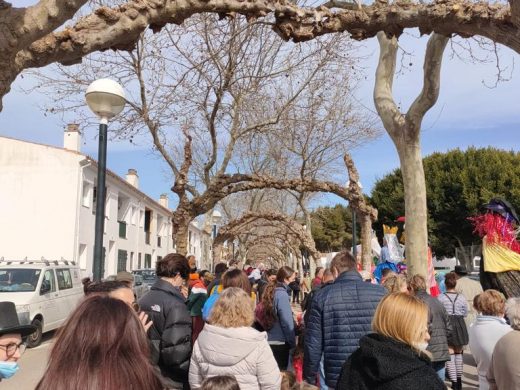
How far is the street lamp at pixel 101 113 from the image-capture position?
593 cm

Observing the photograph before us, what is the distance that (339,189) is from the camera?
14.6 meters

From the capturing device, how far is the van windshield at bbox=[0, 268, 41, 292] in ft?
40.1

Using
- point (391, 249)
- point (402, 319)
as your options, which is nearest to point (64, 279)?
point (391, 249)

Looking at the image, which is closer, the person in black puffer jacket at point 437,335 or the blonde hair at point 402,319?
the blonde hair at point 402,319

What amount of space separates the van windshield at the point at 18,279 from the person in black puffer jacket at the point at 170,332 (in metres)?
9.26

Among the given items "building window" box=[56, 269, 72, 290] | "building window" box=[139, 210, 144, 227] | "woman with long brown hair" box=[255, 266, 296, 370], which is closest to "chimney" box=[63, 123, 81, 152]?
"building window" box=[139, 210, 144, 227]

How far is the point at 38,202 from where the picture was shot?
25078 mm

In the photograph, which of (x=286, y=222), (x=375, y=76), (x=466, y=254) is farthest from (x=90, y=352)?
(x=466, y=254)

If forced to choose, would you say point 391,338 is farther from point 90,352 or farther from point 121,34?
point 121,34

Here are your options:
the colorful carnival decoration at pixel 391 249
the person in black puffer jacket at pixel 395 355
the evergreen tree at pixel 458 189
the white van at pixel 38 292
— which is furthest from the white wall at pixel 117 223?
the person in black puffer jacket at pixel 395 355

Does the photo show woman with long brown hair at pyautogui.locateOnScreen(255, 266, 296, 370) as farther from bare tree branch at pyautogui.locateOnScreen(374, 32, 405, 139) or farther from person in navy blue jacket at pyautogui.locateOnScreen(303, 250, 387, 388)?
bare tree branch at pyautogui.locateOnScreen(374, 32, 405, 139)

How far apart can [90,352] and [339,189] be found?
13.3 m

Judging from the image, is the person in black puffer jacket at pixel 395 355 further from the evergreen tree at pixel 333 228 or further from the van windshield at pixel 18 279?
the evergreen tree at pixel 333 228

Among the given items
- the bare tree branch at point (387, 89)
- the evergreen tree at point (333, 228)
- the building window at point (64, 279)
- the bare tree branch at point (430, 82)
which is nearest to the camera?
the bare tree branch at point (430, 82)
